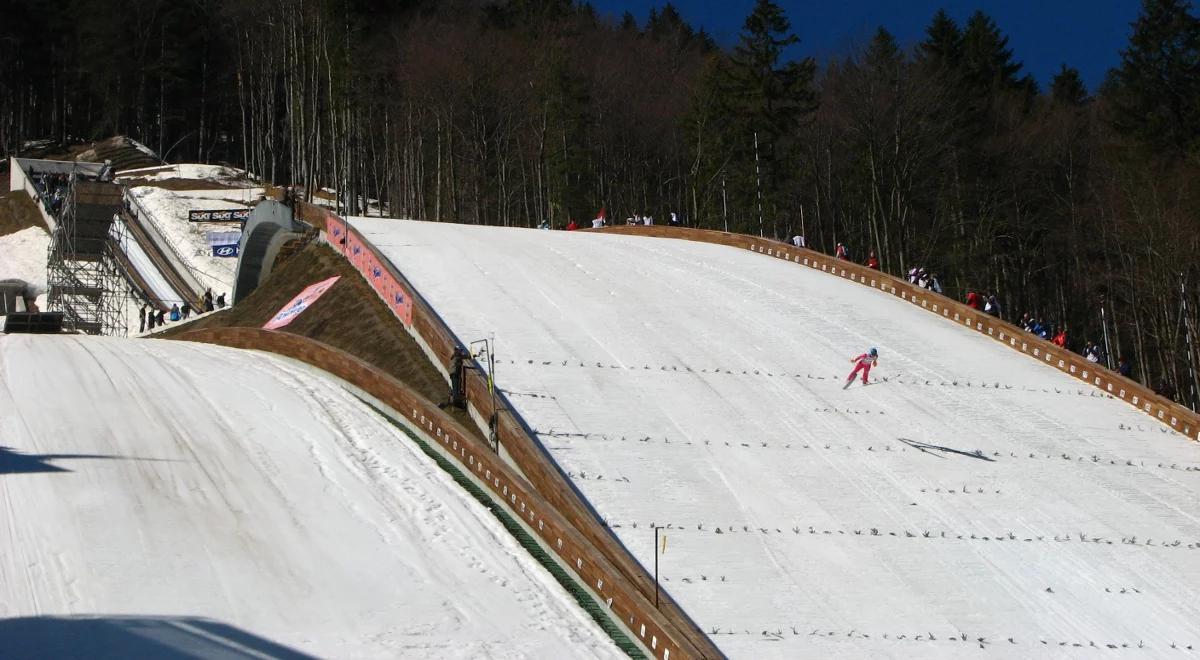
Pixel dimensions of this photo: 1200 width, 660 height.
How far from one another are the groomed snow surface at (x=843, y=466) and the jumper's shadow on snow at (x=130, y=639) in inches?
207

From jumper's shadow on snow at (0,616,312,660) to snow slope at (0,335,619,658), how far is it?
0.74 feet

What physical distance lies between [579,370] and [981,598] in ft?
29.9

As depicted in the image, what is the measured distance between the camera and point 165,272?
51.6 meters

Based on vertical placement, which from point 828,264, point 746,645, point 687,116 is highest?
point 687,116

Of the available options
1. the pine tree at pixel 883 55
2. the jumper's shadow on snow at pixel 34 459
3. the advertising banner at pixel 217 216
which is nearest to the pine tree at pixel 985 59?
the pine tree at pixel 883 55

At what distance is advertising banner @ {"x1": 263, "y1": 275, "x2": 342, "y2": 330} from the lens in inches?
1193

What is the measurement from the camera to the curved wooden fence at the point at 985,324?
24281 mm

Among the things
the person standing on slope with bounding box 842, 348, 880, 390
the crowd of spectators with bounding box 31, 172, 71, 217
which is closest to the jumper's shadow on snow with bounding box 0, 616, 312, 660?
the person standing on slope with bounding box 842, 348, 880, 390

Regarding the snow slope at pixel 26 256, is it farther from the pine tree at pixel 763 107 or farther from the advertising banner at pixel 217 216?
the pine tree at pixel 763 107

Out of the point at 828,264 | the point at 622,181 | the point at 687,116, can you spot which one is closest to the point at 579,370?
the point at 828,264

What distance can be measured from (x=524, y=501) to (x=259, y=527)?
3.56 meters

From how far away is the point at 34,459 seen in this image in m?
18.9

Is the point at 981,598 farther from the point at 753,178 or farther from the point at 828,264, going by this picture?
the point at 753,178

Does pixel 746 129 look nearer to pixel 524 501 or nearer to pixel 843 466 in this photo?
pixel 843 466
